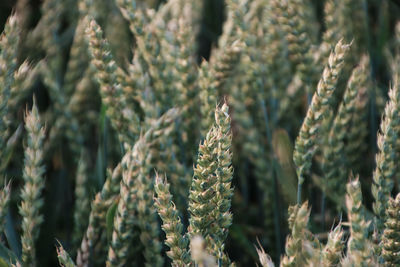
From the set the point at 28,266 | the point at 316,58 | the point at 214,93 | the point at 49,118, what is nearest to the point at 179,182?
the point at 214,93

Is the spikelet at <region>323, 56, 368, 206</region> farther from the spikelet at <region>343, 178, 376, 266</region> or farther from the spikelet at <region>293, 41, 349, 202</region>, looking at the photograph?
the spikelet at <region>343, 178, 376, 266</region>

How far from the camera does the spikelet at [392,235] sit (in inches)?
24.1

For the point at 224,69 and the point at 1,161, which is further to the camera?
the point at 224,69

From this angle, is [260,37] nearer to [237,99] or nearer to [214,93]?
[237,99]

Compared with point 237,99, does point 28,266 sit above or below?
→ below

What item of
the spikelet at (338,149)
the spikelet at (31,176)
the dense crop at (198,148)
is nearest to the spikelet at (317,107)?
the dense crop at (198,148)

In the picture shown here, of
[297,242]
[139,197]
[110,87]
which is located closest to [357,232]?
[297,242]

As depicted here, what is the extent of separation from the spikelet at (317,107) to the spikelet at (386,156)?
8 cm

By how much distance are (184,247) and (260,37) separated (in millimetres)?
583

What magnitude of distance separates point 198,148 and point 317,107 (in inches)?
9.1

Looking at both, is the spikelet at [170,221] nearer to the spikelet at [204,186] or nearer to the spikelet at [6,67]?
the spikelet at [204,186]

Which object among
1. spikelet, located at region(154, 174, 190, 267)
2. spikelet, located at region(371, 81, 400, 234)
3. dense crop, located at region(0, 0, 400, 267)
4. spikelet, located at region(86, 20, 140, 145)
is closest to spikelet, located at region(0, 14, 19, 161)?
dense crop, located at region(0, 0, 400, 267)

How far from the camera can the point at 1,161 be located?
2.54ft

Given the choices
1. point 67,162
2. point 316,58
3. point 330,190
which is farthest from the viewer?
point 67,162
